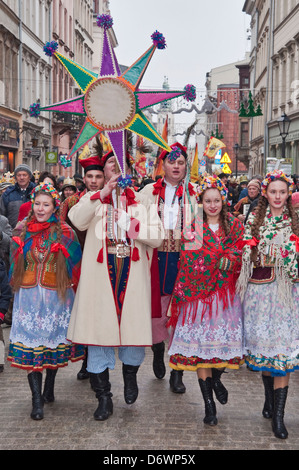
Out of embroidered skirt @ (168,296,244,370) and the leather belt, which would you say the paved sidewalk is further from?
the leather belt

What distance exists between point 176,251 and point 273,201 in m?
1.17

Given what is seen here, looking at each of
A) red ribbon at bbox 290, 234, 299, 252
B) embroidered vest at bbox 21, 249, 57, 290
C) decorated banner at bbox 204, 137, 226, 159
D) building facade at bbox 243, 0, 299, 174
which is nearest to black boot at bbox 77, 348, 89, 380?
embroidered vest at bbox 21, 249, 57, 290

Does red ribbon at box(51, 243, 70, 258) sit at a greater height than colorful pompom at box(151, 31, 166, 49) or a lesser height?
lesser

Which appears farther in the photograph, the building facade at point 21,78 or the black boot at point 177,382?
the building facade at point 21,78

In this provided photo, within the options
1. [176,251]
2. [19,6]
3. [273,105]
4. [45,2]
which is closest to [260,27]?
[273,105]

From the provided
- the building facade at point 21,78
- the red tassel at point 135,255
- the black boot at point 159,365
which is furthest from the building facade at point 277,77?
the red tassel at point 135,255

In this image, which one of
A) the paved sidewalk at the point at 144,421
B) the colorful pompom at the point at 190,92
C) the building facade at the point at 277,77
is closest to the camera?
the paved sidewalk at the point at 144,421

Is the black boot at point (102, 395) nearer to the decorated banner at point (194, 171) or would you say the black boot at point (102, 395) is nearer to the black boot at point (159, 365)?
the black boot at point (159, 365)

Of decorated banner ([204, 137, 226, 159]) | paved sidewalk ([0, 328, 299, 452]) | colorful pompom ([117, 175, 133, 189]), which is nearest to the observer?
paved sidewalk ([0, 328, 299, 452])

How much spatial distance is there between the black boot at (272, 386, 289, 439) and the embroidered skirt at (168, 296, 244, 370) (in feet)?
1.22

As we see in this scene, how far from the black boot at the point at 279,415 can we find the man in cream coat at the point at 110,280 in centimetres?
102

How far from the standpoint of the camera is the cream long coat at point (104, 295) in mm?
4711

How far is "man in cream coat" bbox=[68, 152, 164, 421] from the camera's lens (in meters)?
4.71

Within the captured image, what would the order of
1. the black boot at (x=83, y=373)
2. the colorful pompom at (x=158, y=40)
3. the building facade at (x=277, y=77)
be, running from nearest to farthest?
the colorful pompom at (x=158, y=40) → the black boot at (x=83, y=373) → the building facade at (x=277, y=77)
